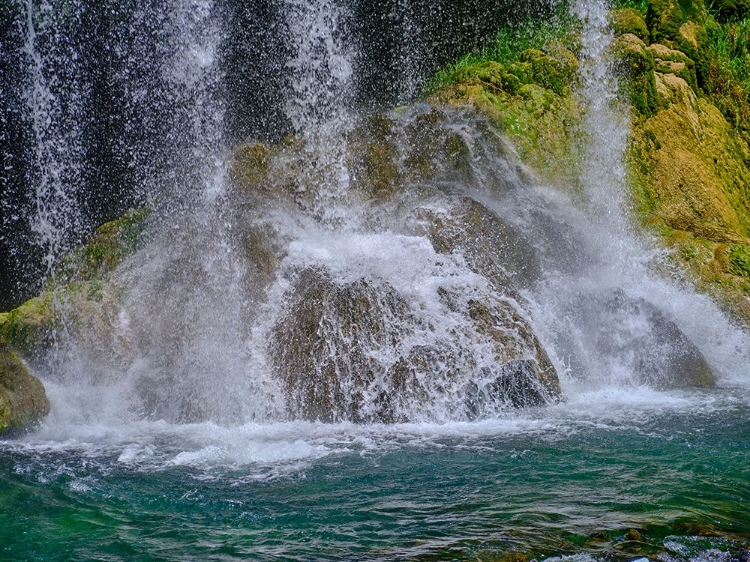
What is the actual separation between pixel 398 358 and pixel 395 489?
2.30m

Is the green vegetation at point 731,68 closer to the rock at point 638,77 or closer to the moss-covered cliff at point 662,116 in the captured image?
the moss-covered cliff at point 662,116

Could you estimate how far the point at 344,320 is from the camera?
21.9ft

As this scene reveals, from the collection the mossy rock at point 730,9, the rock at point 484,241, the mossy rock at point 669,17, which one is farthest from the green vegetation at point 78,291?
the mossy rock at point 730,9

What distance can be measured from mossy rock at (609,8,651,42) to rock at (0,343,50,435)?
27.9ft

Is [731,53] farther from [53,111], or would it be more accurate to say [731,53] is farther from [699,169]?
[53,111]

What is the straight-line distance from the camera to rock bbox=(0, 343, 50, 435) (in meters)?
6.15

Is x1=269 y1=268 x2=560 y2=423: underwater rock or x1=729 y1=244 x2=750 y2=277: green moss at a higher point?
x1=729 y1=244 x2=750 y2=277: green moss

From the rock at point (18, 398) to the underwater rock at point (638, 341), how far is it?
15.9 feet

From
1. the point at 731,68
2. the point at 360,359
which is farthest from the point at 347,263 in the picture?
the point at 731,68

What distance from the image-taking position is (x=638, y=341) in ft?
24.0

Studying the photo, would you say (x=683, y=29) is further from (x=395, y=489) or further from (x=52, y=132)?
(x=395, y=489)

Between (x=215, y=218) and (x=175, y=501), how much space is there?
4.81m

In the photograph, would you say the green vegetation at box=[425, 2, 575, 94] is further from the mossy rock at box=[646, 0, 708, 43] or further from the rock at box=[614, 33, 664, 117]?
the mossy rock at box=[646, 0, 708, 43]

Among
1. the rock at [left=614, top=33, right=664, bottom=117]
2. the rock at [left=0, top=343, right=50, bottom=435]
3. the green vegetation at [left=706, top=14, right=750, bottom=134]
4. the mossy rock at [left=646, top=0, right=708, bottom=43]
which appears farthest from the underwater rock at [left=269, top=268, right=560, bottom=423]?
the green vegetation at [left=706, top=14, right=750, bottom=134]
